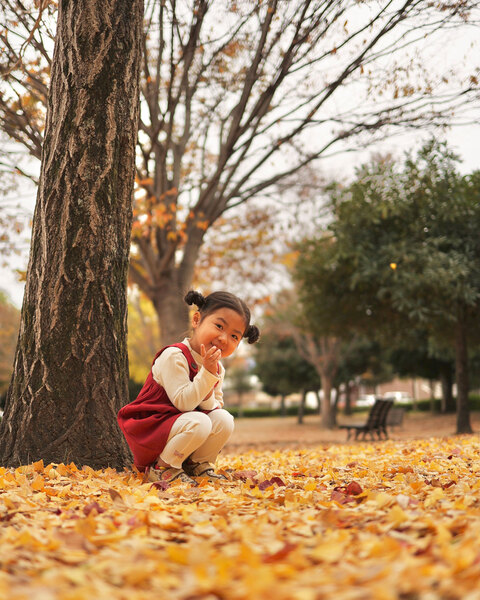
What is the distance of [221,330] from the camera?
3373mm

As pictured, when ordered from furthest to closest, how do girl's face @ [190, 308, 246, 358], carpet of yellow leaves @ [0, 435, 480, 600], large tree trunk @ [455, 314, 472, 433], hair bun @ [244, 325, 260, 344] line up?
large tree trunk @ [455, 314, 472, 433], hair bun @ [244, 325, 260, 344], girl's face @ [190, 308, 246, 358], carpet of yellow leaves @ [0, 435, 480, 600]

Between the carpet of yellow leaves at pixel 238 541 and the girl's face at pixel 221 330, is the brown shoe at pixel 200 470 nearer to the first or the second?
the carpet of yellow leaves at pixel 238 541

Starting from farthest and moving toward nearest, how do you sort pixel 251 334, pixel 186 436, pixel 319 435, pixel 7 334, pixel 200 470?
pixel 7 334 → pixel 319 435 → pixel 251 334 → pixel 200 470 → pixel 186 436

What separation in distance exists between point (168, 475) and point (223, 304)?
1082 mm

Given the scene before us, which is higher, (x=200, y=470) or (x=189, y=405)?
(x=189, y=405)

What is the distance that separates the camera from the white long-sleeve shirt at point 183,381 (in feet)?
10.4

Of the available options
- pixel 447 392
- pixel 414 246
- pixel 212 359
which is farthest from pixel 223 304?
pixel 447 392

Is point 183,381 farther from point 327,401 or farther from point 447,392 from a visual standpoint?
point 447,392

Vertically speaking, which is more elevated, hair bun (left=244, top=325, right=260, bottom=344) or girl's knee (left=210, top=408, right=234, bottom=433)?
hair bun (left=244, top=325, right=260, bottom=344)

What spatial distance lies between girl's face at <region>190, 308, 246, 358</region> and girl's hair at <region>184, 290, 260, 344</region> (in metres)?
0.04

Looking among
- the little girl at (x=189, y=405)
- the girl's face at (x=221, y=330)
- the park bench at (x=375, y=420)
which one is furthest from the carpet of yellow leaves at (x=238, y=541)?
the park bench at (x=375, y=420)

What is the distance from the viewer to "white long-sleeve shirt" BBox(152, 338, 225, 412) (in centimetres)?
316

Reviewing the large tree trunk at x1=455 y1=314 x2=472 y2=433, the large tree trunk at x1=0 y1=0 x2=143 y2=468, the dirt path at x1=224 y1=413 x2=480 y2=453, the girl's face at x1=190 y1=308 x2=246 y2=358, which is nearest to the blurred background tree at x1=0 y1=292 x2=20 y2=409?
the dirt path at x1=224 y1=413 x2=480 y2=453

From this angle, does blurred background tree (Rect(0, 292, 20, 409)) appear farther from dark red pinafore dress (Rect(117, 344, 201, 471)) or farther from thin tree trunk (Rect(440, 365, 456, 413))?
dark red pinafore dress (Rect(117, 344, 201, 471))
